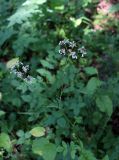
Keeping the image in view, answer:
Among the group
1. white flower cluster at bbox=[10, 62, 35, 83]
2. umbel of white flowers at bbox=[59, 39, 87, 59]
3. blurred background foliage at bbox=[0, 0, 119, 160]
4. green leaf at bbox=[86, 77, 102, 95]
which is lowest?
blurred background foliage at bbox=[0, 0, 119, 160]

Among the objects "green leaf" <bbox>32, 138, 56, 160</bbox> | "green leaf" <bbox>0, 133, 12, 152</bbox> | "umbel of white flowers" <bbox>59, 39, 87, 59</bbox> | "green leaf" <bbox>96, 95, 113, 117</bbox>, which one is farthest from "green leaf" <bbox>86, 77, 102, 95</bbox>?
"green leaf" <bbox>0, 133, 12, 152</bbox>

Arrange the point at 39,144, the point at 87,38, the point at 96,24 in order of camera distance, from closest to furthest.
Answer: the point at 39,144 < the point at 87,38 < the point at 96,24

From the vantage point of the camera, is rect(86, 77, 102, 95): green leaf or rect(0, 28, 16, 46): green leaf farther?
rect(0, 28, 16, 46): green leaf

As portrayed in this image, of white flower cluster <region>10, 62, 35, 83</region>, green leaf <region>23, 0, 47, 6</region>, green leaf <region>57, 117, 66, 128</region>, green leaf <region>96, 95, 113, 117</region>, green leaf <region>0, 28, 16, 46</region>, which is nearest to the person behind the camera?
white flower cluster <region>10, 62, 35, 83</region>

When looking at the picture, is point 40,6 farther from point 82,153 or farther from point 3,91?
point 82,153

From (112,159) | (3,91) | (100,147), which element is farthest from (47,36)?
(112,159)

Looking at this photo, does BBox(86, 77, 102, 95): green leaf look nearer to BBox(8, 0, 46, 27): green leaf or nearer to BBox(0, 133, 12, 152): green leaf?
BBox(0, 133, 12, 152): green leaf

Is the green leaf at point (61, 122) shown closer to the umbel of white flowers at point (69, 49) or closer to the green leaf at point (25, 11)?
the umbel of white flowers at point (69, 49)

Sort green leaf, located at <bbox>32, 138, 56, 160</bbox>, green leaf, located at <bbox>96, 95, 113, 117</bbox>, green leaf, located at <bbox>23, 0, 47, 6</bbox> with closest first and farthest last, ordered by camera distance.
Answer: green leaf, located at <bbox>32, 138, 56, 160</bbox>
green leaf, located at <bbox>96, 95, 113, 117</bbox>
green leaf, located at <bbox>23, 0, 47, 6</bbox>

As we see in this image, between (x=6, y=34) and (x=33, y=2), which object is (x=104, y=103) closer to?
(x=6, y=34)
